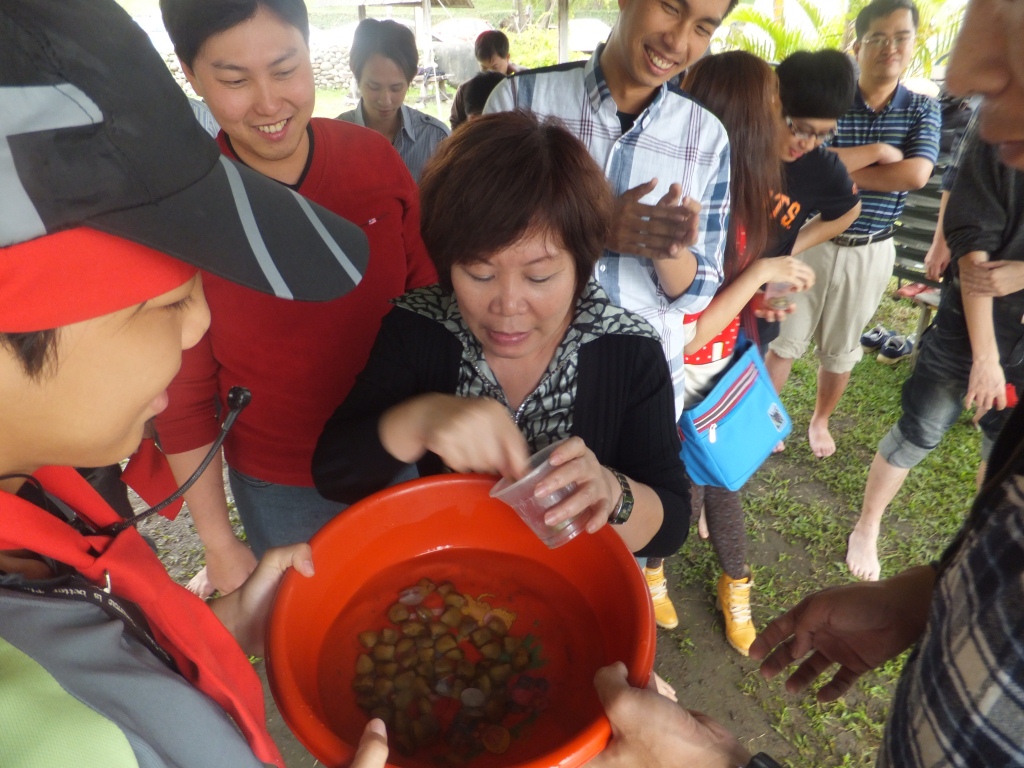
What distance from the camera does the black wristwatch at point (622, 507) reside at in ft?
3.90

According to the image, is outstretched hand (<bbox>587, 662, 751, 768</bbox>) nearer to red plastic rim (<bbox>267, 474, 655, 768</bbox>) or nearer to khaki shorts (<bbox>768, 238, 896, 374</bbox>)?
red plastic rim (<bbox>267, 474, 655, 768</bbox>)

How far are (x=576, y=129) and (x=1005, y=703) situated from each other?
159 centimetres

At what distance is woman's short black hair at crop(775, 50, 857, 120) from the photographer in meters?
2.28

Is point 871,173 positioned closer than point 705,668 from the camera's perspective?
No

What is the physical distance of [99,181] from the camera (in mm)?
548

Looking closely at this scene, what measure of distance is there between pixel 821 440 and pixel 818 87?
184 cm


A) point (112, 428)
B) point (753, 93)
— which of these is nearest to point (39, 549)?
point (112, 428)

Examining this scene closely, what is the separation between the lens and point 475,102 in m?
3.67

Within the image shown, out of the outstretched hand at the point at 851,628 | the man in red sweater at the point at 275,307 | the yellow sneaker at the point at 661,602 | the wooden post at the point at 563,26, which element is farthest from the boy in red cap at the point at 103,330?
the wooden post at the point at 563,26

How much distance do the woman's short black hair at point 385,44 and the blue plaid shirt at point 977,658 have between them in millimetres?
3049

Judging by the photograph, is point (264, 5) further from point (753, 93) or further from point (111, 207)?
point (753, 93)

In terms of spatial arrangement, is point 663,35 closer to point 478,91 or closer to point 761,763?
point 761,763

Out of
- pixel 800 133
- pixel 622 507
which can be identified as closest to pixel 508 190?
pixel 622 507

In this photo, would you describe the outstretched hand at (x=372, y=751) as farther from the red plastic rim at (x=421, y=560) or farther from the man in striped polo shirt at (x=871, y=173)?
the man in striped polo shirt at (x=871, y=173)
